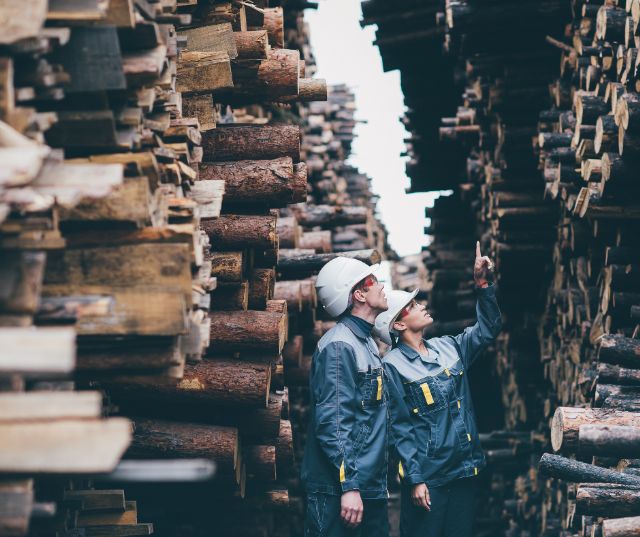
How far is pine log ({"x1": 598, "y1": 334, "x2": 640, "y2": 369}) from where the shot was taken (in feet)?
20.8

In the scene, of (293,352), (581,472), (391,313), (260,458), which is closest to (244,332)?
(260,458)

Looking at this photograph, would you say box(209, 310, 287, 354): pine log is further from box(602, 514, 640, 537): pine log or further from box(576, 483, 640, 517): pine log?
box(602, 514, 640, 537): pine log

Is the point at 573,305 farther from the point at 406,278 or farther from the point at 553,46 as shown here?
the point at 406,278

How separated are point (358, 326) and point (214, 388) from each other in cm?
110

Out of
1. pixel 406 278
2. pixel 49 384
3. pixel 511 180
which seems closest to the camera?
pixel 49 384

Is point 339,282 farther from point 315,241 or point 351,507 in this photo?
point 315,241

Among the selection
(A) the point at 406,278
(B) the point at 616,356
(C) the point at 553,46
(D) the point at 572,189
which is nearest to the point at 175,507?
(B) the point at 616,356

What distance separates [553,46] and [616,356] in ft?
12.2

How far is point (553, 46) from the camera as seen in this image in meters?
8.99

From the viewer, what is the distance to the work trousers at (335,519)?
6191 millimetres

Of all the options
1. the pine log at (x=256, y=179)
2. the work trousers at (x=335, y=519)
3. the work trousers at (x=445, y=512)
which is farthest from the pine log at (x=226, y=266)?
the work trousers at (x=445, y=512)

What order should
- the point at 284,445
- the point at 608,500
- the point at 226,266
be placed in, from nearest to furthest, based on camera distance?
the point at 608,500
the point at 226,266
the point at 284,445

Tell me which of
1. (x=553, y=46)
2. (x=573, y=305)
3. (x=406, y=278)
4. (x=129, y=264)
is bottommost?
(x=406, y=278)

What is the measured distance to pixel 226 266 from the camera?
639 centimetres
